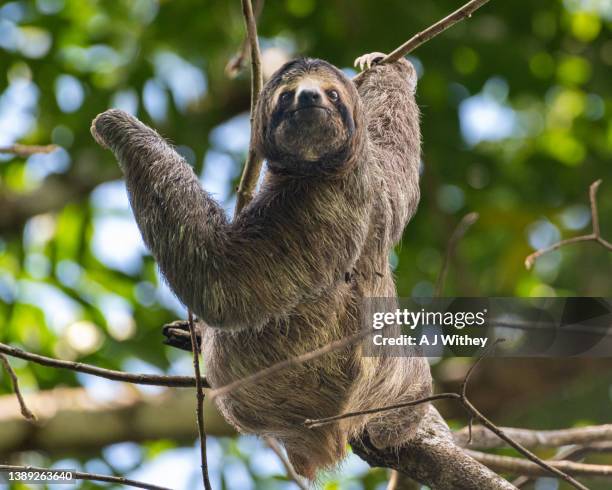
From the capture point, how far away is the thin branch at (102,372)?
480 centimetres

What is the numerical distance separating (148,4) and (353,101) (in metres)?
8.76

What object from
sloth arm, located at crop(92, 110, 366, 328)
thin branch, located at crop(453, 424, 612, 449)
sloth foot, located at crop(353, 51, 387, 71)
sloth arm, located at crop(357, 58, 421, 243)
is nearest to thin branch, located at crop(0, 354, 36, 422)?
sloth arm, located at crop(92, 110, 366, 328)

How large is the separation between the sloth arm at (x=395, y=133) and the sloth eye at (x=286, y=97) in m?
0.93

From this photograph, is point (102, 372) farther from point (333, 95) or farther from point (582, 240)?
point (582, 240)

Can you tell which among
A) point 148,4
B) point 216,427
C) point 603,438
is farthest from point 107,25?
point 603,438

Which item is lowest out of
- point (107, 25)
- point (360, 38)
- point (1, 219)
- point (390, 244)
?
A: point (390, 244)

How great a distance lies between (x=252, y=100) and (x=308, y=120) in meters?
0.88

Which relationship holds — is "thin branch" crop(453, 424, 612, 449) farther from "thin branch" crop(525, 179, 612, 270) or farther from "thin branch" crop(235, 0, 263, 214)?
"thin branch" crop(235, 0, 263, 214)

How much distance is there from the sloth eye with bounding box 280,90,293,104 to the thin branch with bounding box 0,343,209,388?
6.38ft

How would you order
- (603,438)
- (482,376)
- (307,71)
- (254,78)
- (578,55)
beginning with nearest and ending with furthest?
(307,71), (254,78), (603,438), (482,376), (578,55)

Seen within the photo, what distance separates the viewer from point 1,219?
41.5 ft

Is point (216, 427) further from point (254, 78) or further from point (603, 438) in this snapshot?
point (254, 78)

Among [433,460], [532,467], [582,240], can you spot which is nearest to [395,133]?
[582,240]

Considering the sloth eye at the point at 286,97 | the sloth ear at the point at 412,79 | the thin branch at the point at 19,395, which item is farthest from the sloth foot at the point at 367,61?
the thin branch at the point at 19,395
